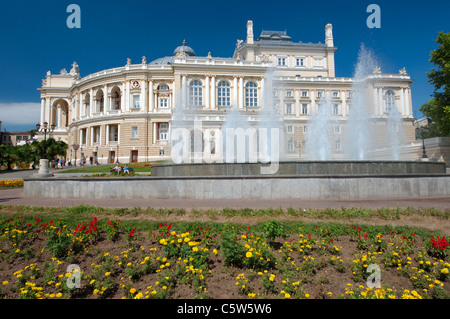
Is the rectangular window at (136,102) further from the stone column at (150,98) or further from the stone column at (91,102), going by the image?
the stone column at (91,102)

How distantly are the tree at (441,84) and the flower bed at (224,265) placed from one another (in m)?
32.7

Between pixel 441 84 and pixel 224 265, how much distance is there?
3914cm

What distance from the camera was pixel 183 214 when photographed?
8.55 m

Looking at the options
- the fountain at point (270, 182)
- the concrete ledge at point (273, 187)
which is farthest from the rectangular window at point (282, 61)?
the concrete ledge at point (273, 187)

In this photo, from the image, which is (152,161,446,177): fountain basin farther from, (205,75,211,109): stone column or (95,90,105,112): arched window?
(95,90,105,112): arched window

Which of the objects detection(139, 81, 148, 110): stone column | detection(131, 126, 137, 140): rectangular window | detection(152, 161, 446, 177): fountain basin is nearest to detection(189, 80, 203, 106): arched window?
detection(139, 81, 148, 110): stone column

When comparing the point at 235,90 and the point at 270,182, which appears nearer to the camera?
the point at 270,182

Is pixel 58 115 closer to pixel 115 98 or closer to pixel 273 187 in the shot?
pixel 115 98

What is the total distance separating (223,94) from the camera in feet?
172

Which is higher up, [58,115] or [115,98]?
[115,98]

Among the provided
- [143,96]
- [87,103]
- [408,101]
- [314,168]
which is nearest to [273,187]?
[314,168]
